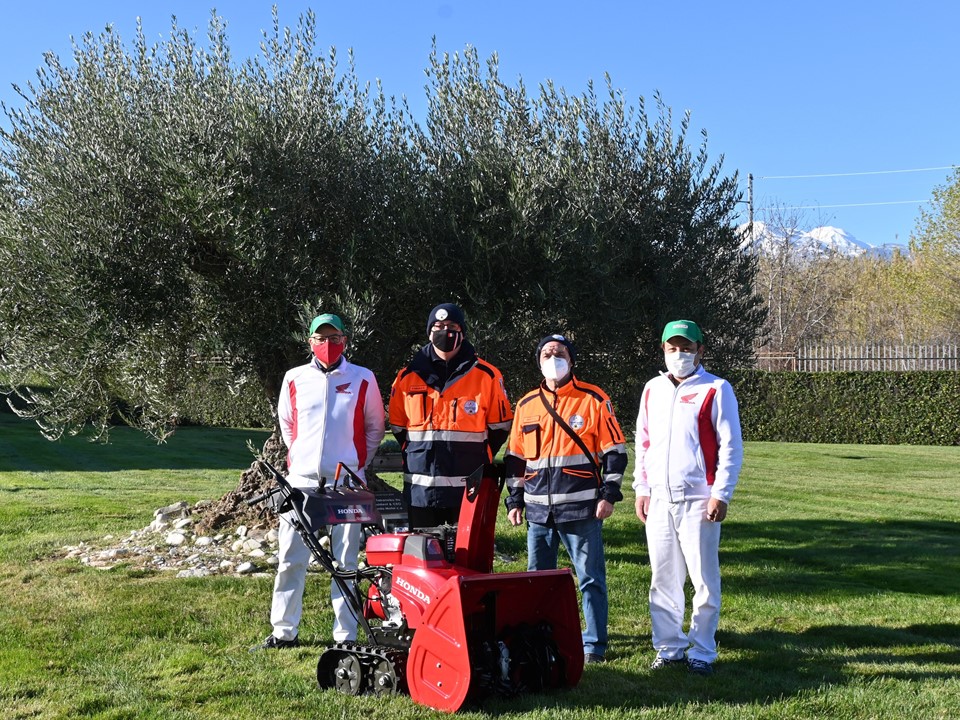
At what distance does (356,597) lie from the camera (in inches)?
226

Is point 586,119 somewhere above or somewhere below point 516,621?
above

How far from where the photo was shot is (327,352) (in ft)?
22.0

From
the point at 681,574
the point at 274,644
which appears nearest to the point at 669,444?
the point at 681,574

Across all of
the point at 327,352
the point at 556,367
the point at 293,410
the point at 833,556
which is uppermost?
the point at 327,352

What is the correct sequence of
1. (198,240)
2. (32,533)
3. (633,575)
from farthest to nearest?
(32,533), (633,575), (198,240)

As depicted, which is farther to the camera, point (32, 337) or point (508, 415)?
point (32, 337)

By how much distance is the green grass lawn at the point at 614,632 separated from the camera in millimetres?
5535

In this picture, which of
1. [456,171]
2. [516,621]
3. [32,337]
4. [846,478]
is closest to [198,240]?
[32,337]

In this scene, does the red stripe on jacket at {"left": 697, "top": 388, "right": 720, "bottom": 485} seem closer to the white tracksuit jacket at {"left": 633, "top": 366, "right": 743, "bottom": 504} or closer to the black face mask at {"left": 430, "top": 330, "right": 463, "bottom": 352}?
the white tracksuit jacket at {"left": 633, "top": 366, "right": 743, "bottom": 504}

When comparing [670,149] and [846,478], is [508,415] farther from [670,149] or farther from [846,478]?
[846,478]

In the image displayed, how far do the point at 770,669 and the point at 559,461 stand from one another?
190cm

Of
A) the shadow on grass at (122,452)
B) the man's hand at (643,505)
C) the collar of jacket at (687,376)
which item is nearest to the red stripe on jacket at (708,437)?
the collar of jacket at (687,376)

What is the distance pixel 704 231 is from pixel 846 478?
1215 centimetres

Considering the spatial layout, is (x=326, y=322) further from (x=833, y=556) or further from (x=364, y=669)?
(x=833, y=556)
